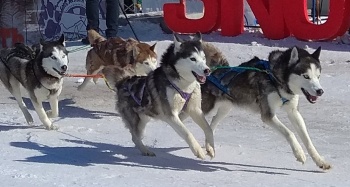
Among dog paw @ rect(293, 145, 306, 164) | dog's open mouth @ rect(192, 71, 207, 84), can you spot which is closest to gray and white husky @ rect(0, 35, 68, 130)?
dog's open mouth @ rect(192, 71, 207, 84)

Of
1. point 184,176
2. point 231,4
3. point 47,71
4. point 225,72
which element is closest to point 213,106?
point 225,72

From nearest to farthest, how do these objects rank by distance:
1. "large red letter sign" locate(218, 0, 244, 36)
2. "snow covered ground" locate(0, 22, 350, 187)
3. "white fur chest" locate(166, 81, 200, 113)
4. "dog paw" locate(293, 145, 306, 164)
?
"snow covered ground" locate(0, 22, 350, 187) → "dog paw" locate(293, 145, 306, 164) → "white fur chest" locate(166, 81, 200, 113) → "large red letter sign" locate(218, 0, 244, 36)

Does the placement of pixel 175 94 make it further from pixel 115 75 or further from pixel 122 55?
pixel 122 55

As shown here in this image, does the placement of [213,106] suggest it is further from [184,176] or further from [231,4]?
[231,4]

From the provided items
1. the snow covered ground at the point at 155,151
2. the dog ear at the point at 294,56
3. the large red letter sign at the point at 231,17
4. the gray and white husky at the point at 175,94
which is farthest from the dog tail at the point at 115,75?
the large red letter sign at the point at 231,17

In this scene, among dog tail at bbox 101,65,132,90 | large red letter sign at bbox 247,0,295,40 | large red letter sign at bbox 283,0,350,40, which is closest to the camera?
dog tail at bbox 101,65,132,90

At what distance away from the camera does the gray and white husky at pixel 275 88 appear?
481cm

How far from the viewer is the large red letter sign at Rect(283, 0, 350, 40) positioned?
35.1 ft

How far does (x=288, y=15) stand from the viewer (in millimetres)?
11031

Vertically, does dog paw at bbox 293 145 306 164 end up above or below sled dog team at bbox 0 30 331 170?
below

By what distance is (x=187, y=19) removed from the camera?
38.6 ft

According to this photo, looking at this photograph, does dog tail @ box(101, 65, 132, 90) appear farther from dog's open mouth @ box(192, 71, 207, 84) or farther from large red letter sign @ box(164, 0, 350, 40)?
large red letter sign @ box(164, 0, 350, 40)

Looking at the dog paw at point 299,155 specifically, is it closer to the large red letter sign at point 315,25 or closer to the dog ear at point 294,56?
the dog ear at point 294,56

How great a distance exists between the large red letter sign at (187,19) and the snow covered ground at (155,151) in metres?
3.80
